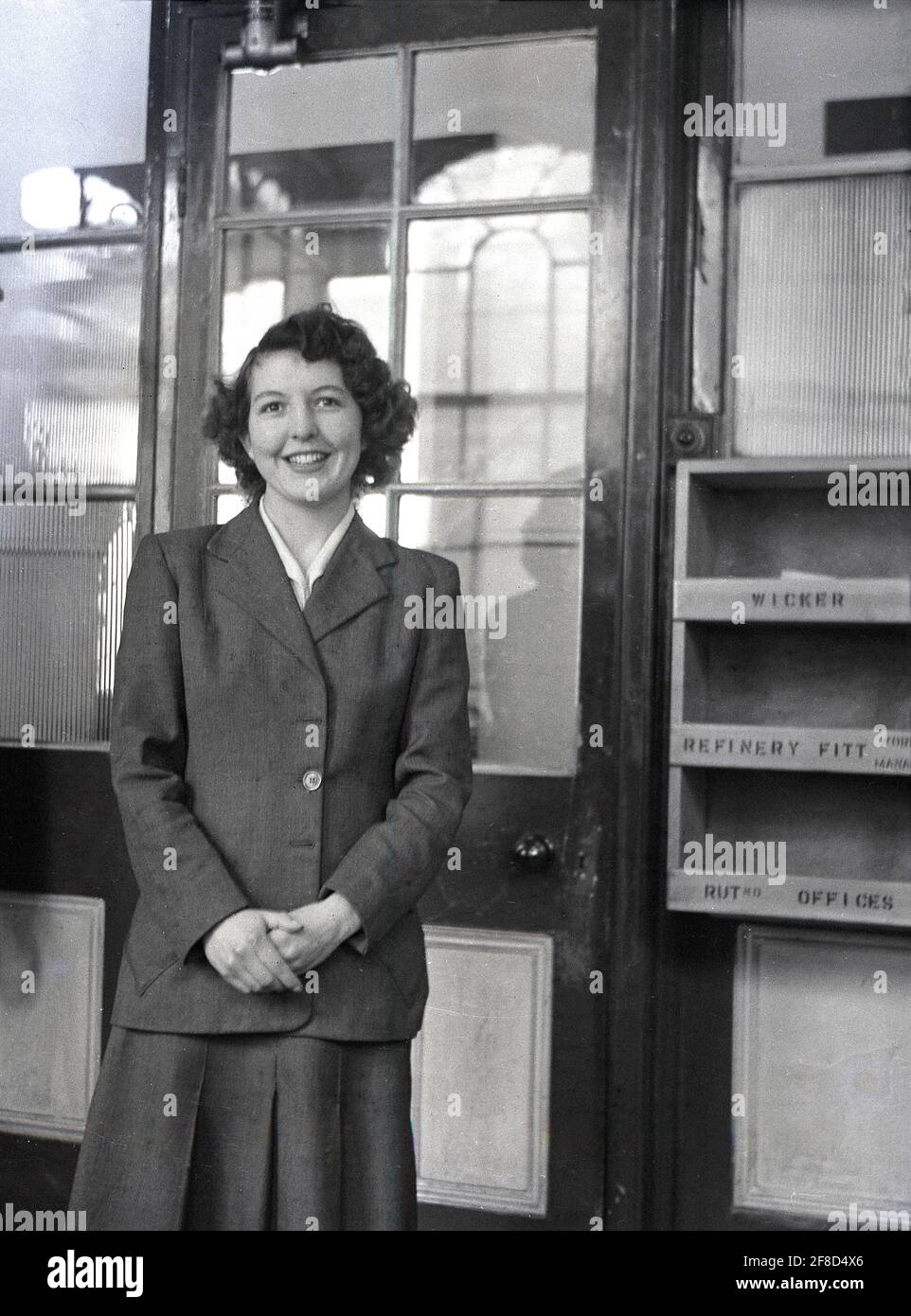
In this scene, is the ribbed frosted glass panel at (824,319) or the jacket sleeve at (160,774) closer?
the jacket sleeve at (160,774)

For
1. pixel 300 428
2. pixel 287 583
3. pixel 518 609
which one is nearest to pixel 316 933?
pixel 287 583

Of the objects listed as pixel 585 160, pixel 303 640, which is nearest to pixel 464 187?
pixel 585 160

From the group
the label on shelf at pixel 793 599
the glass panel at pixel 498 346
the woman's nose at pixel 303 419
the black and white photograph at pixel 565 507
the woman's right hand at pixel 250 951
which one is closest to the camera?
the woman's right hand at pixel 250 951

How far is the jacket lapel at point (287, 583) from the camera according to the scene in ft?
4.87

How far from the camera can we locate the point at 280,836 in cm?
145

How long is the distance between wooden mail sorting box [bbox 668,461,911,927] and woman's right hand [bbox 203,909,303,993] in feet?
2.14

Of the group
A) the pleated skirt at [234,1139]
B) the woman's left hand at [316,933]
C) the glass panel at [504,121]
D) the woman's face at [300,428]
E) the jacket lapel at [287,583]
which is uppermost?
the glass panel at [504,121]

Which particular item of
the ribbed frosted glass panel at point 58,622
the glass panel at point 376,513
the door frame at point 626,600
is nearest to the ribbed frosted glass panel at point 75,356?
the ribbed frosted glass panel at point 58,622

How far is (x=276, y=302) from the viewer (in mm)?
2146

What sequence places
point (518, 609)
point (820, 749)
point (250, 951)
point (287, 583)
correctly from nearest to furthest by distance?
1. point (250, 951)
2. point (287, 583)
3. point (820, 749)
4. point (518, 609)

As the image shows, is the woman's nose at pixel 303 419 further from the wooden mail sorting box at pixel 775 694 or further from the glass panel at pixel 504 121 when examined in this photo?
the glass panel at pixel 504 121

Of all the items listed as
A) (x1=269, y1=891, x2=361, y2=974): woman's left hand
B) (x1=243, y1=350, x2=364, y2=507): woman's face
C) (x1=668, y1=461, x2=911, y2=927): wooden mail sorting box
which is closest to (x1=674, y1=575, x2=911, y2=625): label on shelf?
(x1=668, y1=461, x2=911, y2=927): wooden mail sorting box

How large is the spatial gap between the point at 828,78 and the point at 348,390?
0.99 metres

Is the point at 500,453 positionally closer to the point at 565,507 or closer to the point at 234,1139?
the point at 565,507
